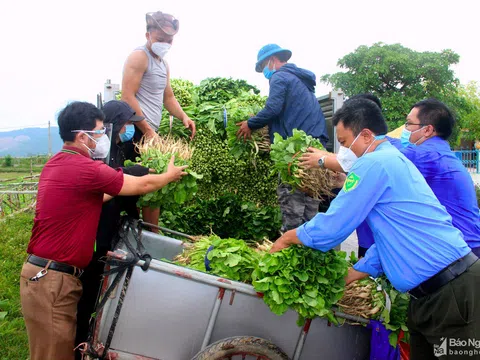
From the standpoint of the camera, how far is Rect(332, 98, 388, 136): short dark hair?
238 cm

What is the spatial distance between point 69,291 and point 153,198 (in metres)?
1.06

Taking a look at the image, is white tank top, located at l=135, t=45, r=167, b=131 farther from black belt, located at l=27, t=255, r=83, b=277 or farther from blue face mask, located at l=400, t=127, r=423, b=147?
blue face mask, located at l=400, t=127, r=423, b=147

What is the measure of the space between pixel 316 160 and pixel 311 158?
1.9 inches

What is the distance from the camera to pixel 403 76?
97.0 feet

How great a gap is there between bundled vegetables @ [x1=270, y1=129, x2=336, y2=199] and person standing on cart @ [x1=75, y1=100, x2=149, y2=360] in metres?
1.20

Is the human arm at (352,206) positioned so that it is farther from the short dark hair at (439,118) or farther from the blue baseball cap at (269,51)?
the blue baseball cap at (269,51)

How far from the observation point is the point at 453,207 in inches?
115

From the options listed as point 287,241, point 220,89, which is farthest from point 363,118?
point 220,89

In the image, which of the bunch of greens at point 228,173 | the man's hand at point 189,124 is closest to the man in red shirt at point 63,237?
the man's hand at point 189,124

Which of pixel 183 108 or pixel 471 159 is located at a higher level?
pixel 471 159

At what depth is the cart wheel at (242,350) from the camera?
2.38 m

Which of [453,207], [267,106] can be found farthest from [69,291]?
[453,207]

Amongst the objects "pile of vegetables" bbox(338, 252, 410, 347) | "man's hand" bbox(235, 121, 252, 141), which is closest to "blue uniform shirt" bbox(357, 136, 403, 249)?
"pile of vegetables" bbox(338, 252, 410, 347)

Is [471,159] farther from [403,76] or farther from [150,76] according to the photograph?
[150,76]
